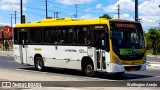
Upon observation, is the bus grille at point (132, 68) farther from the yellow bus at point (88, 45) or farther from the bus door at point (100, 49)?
the bus door at point (100, 49)

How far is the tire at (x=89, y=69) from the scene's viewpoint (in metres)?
18.4

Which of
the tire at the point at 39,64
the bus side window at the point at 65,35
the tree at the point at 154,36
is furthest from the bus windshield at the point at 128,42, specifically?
the tree at the point at 154,36

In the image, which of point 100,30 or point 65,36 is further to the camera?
point 65,36

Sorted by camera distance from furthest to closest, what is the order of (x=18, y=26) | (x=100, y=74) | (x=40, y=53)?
(x=18, y=26) → (x=40, y=53) → (x=100, y=74)

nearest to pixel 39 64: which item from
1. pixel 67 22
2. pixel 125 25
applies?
pixel 67 22

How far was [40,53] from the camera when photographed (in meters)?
22.1

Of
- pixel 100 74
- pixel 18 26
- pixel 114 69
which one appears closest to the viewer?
pixel 114 69

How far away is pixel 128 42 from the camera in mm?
17719

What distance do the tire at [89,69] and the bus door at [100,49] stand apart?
548 millimetres

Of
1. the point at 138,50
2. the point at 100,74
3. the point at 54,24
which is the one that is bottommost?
the point at 100,74

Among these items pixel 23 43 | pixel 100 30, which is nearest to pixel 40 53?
pixel 23 43

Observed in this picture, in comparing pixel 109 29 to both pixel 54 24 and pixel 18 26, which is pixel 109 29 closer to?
pixel 54 24

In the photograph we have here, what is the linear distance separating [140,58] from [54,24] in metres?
5.31

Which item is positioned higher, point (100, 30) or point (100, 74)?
point (100, 30)
